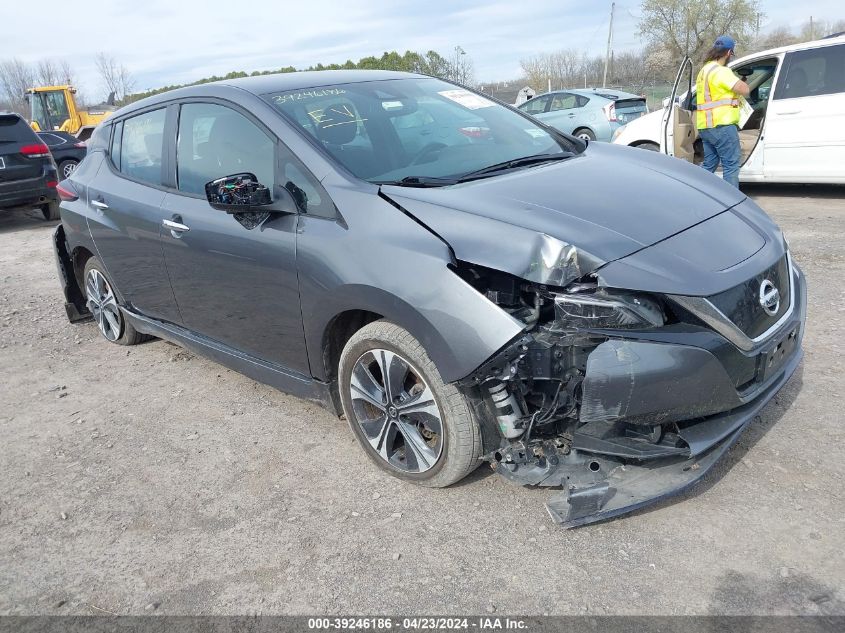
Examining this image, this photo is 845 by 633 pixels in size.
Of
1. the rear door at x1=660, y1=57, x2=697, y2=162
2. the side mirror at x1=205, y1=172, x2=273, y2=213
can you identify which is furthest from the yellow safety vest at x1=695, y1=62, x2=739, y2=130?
the side mirror at x1=205, y1=172, x2=273, y2=213

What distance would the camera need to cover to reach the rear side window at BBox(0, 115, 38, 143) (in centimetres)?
1082

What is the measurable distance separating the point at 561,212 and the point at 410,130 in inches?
45.6

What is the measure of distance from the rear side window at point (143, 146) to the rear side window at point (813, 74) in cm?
689

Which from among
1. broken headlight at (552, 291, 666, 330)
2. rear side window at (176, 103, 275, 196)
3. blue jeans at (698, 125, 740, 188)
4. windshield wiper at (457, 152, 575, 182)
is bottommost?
blue jeans at (698, 125, 740, 188)

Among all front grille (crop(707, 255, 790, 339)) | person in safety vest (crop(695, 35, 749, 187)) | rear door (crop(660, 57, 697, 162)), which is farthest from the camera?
rear door (crop(660, 57, 697, 162))

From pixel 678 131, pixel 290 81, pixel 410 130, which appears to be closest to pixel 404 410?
pixel 410 130

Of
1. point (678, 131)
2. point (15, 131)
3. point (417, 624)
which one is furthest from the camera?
point (15, 131)

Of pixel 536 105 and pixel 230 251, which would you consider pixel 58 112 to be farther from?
pixel 230 251

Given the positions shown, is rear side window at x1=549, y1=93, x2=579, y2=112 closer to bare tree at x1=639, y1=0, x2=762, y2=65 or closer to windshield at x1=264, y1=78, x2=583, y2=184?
windshield at x1=264, y1=78, x2=583, y2=184

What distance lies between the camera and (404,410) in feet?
9.50

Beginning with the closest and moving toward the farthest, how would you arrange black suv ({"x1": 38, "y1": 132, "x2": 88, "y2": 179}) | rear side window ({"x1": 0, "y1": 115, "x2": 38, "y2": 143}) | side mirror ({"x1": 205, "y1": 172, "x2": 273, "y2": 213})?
side mirror ({"x1": 205, "y1": 172, "x2": 273, "y2": 213}), rear side window ({"x1": 0, "y1": 115, "x2": 38, "y2": 143}), black suv ({"x1": 38, "y1": 132, "x2": 88, "y2": 179})

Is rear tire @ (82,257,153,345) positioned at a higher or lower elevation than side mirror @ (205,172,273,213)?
lower

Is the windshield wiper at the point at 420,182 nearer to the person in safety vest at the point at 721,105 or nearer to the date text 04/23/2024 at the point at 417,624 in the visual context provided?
the date text 04/23/2024 at the point at 417,624

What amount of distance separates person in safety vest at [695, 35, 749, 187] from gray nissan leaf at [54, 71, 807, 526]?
4.08 metres
